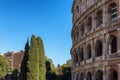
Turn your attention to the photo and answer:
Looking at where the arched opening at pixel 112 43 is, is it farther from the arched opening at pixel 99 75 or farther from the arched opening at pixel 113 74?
the arched opening at pixel 99 75

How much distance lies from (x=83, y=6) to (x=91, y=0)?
2.56m

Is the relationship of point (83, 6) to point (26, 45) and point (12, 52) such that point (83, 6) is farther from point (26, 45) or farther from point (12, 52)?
point (12, 52)

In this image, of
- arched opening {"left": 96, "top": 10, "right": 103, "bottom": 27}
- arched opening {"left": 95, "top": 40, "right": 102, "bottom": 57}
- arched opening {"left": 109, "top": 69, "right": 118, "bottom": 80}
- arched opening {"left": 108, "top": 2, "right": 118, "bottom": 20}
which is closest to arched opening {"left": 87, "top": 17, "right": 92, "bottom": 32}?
arched opening {"left": 96, "top": 10, "right": 103, "bottom": 27}

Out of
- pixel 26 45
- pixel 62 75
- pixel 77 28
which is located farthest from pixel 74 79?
pixel 62 75

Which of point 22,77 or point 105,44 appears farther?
point 22,77

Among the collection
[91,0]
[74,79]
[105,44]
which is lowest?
[74,79]

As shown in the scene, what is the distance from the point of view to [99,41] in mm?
25000

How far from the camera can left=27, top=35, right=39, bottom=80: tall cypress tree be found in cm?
3475

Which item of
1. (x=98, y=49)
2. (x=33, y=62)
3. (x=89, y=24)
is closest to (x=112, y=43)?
(x=98, y=49)

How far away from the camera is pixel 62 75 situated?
52125mm

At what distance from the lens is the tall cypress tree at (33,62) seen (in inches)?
1368

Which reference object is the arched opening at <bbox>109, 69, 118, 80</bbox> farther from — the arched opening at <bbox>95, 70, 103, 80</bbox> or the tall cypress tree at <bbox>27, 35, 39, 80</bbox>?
the tall cypress tree at <bbox>27, 35, 39, 80</bbox>

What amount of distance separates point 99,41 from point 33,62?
12.6 metres

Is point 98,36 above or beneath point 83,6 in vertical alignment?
beneath
